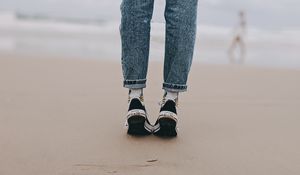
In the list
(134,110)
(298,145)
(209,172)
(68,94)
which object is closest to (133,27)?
(134,110)

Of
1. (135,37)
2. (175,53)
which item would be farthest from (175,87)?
(135,37)

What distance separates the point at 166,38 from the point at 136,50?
144 millimetres

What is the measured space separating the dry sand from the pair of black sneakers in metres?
0.04

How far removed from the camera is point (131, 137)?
80.2 inches

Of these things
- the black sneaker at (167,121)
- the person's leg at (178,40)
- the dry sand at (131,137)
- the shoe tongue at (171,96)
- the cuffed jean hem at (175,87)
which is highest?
the person's leg at (178,40)

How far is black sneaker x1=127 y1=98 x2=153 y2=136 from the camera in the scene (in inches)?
76.9

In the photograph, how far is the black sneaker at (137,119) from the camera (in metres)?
1.95

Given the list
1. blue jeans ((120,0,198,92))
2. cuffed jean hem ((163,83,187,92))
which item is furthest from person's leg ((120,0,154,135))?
cuffed jean hem ((163,83,187,92))

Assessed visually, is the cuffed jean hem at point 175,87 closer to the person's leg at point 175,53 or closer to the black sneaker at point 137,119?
the person's leg at point 175,53

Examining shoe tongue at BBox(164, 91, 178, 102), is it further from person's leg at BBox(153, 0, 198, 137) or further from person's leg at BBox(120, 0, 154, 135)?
person's leg at BBox(120, 0, 154, 135)

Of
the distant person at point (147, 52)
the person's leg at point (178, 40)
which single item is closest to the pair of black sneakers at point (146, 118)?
the distant person at point (147, 52)

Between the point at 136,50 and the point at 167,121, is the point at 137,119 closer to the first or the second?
the point at 167,121

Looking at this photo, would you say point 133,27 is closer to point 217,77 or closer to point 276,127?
A: point 276,127

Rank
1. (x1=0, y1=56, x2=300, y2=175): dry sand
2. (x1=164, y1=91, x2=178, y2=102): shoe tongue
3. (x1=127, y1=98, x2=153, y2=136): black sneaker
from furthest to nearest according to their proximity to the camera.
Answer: (x1=164, y1=91, x2=178, y2=102): shoe tongue → (x1=127, y1=98, x2=153, y2=136): black sneaker → (x1=0, y1=56, x2=300, y2=175): dry sand
